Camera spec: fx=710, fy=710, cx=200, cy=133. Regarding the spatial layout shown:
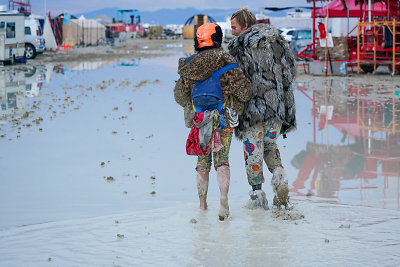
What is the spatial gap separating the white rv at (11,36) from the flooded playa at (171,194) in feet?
51.1

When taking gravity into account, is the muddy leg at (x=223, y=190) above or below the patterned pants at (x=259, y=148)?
below

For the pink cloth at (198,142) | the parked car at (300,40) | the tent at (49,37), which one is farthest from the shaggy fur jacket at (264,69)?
the tent at (49,37)

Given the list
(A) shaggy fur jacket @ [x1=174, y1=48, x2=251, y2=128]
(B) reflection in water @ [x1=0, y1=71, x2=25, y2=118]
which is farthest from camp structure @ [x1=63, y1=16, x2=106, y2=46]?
(A) shaggy fur jacket @ [x1=174, y1=48, x2=251, y2=128]

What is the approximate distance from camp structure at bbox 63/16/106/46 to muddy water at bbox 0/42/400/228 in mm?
42130

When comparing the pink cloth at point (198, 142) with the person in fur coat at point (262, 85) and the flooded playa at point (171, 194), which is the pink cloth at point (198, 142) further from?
the flooded playa at point (171, 194)

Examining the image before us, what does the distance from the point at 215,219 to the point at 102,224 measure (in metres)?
0.94

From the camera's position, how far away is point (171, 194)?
7.05 metres

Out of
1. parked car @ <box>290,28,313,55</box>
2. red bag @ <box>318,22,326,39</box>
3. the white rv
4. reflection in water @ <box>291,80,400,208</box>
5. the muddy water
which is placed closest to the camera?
the muddy water

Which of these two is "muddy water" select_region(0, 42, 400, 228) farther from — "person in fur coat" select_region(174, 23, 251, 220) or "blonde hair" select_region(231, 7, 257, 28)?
"blonde hair" select_region(231, 7, 257, 28)

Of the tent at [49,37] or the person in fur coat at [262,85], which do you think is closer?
the person in fur coat at [262,85]

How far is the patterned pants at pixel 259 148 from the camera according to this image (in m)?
5.98

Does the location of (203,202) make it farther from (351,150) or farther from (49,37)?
(49,37)

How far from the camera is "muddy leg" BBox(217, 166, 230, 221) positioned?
586cm

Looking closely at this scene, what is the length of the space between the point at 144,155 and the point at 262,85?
3.45 m
